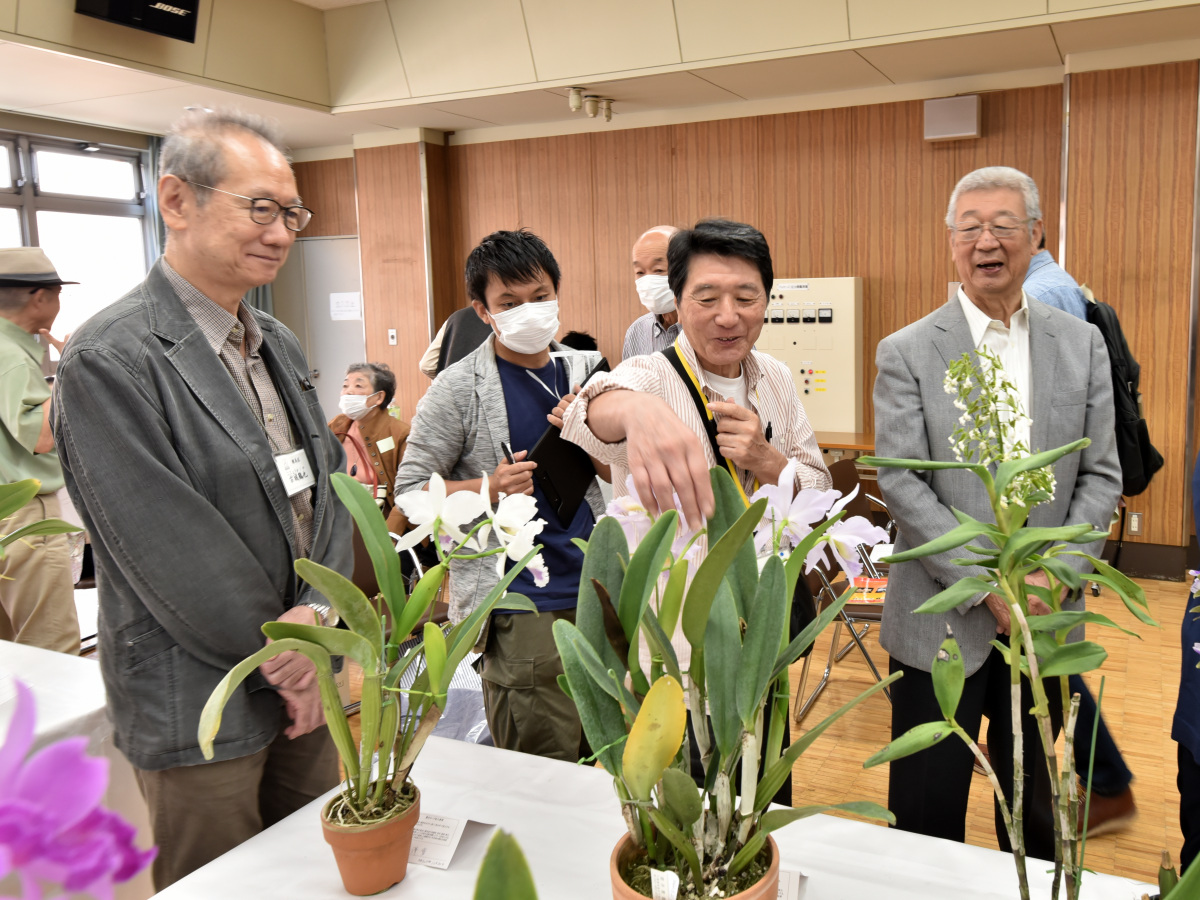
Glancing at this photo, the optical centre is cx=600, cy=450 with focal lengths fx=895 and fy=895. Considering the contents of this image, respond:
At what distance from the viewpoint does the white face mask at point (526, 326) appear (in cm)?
219

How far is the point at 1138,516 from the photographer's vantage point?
5270 millimetres

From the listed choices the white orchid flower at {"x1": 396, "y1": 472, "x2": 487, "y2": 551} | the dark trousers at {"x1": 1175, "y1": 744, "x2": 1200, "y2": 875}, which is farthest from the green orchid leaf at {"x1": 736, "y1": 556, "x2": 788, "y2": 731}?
the dark trousers at {"x1": 1175, "y1": 744, "x2": 1200, "y2": 875}

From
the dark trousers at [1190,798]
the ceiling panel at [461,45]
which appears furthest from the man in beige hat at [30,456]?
the ceiling panel at [461,45]

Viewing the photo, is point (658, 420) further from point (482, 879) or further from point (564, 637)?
point (482, 879)

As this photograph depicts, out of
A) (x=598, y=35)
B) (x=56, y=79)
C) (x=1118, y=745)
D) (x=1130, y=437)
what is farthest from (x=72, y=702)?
(x=56, y=79)

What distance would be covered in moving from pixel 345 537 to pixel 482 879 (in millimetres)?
1442

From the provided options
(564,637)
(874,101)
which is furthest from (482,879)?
(874,101)

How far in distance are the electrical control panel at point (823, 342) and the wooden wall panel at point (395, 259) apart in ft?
9.88

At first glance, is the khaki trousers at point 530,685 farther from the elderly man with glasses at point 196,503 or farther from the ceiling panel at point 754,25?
the ceiling panel at point 754,25

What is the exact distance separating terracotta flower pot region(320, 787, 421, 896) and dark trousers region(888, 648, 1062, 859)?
4.27 ft

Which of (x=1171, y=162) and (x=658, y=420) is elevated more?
(x=1171, y=162)

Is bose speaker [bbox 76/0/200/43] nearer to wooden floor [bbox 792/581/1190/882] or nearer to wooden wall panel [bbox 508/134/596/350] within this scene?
wooden wall panel [bbox 508/134/596/350]

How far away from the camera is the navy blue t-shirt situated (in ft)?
6.77

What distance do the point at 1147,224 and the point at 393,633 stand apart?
5438 millimetres
